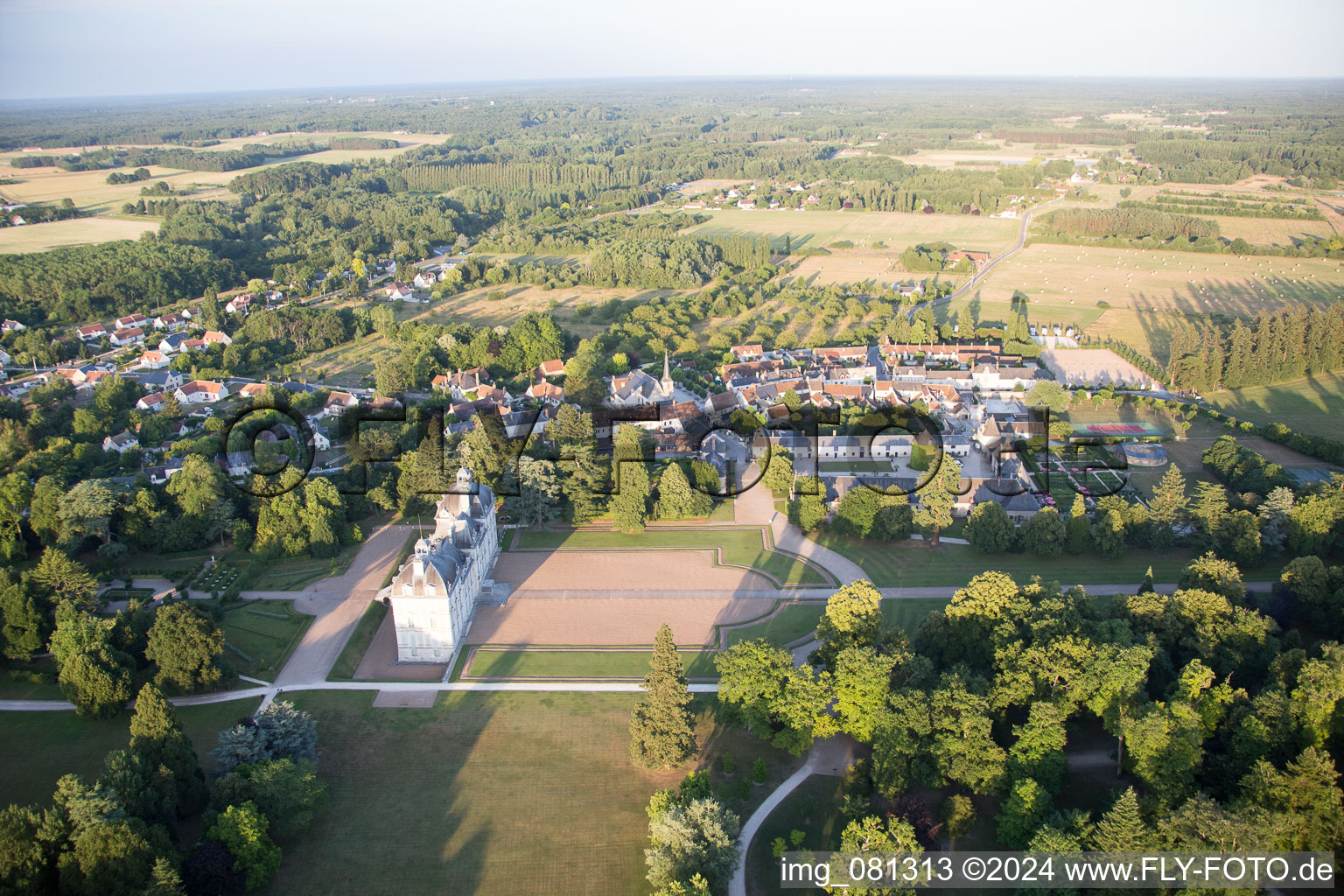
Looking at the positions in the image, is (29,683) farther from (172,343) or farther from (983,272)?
(983,272)

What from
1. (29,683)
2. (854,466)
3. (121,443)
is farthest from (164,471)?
(854,466)

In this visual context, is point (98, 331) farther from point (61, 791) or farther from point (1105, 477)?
point (1105, 477)

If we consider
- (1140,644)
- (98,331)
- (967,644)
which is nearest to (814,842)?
(967,644)

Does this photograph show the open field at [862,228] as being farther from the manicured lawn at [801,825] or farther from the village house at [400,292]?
the manicured lawn at [801,825]

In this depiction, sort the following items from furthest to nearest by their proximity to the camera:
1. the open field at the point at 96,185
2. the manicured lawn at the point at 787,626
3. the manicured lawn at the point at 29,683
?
→ 1. the open field at the point at 96,185
2. the manicured lawn at the point at 787,626
3. the manicured lawn at the point at 29,683

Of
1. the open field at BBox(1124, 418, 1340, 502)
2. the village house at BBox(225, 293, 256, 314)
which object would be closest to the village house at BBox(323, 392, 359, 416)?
the village house at BBox(225, 293, 256, 314)

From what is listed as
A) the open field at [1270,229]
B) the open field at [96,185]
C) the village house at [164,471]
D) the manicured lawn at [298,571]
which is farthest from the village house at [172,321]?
the open field at [1270,229]

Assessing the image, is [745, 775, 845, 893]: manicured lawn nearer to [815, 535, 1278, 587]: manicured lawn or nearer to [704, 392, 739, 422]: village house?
[815, 535, 1278, 587]: manicured lawn
